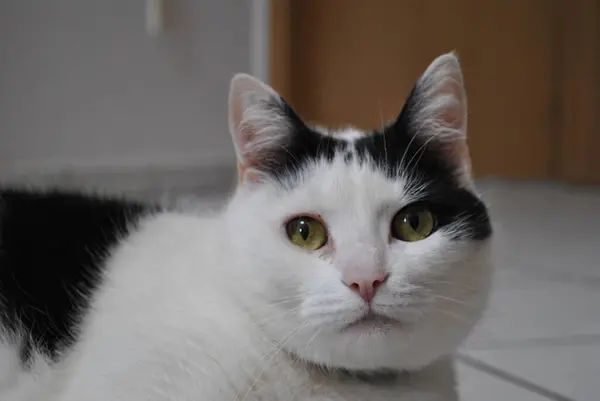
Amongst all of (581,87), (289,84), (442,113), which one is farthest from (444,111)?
(581,87)

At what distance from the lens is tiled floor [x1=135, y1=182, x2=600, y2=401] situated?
117 centimetres

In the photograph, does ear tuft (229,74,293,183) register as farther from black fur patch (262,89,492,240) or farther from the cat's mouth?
the cat's mouth

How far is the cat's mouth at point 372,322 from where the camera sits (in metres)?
0.76

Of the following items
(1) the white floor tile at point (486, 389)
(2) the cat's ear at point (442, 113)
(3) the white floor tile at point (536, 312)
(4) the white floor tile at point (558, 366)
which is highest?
(2) the cat's ear at point (442, 113)

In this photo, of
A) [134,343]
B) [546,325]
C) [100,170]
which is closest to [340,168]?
[134,343]

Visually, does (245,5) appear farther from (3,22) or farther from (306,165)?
(306,165)

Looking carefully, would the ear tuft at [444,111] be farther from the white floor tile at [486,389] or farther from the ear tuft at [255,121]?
the white floor tile at [486,389]

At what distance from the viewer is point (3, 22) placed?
2924 millimetres

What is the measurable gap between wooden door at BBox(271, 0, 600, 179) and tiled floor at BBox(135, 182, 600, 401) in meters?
0.89

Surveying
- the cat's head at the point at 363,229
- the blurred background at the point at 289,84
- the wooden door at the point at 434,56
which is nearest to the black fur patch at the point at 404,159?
the cat's head at the point at 363,229

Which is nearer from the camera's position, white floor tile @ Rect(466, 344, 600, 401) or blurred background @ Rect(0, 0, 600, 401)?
white floor tile @ Rect(466, 344, 600, 401)

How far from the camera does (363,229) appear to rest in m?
0.81

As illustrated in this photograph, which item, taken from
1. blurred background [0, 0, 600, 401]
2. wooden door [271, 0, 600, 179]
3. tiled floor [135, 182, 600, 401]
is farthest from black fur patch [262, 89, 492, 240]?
wooden door [271, 0, 600, 179]

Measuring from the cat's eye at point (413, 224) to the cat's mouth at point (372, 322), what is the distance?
4.6 inches
